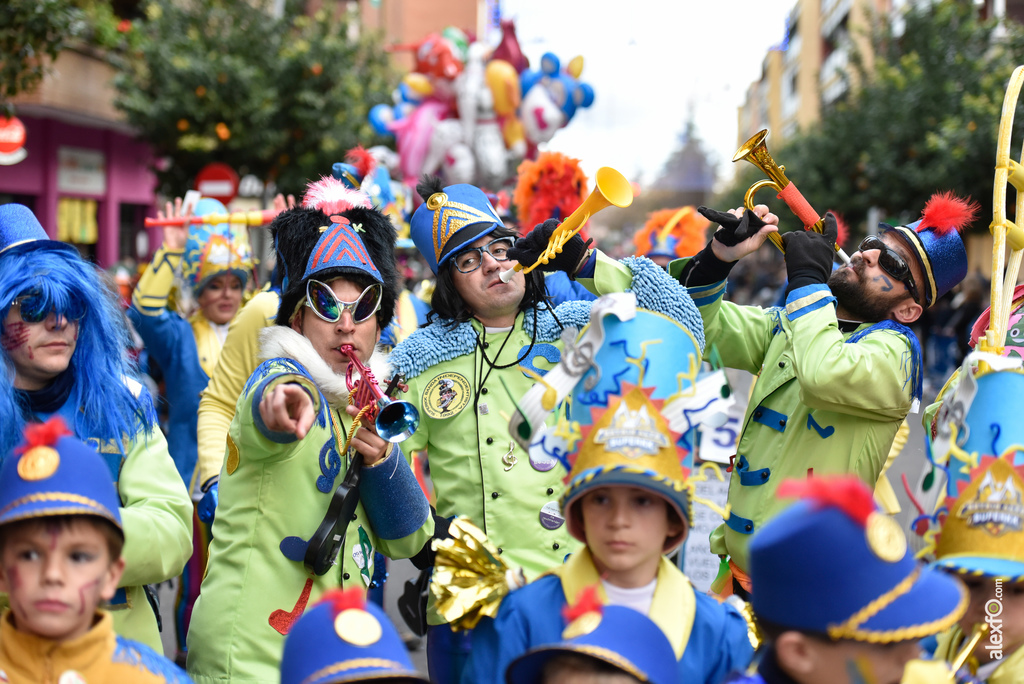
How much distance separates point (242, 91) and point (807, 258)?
1417 centimetres

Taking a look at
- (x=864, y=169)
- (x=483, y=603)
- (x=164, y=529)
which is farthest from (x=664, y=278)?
(x=864, y=169)

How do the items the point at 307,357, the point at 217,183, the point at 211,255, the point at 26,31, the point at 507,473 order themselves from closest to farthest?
the point at 307,357, the point at 507,473, the point at 211,255, the point at 26,31, the point at 217,183

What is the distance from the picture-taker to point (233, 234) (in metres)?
5.69

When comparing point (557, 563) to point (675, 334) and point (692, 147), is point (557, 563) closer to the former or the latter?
point (675, 334)

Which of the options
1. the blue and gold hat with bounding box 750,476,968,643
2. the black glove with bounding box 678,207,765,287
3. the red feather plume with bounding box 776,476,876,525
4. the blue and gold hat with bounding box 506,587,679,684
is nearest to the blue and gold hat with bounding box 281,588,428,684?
the blue and gold hat with bounding box 506,587,679,684

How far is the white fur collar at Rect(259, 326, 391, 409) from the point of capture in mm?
2814

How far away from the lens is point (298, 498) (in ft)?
8.84

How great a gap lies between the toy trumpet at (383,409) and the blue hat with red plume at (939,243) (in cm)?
183

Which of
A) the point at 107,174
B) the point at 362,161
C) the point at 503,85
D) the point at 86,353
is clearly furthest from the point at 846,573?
the point at 107,174

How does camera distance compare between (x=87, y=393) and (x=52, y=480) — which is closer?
(x=52, y=480)

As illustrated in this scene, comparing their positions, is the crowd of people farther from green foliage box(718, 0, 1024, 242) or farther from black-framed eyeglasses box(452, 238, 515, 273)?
green foliage box(718, 0, 1024, 242)

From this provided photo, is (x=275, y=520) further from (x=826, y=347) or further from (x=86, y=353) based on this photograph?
(x=826, y=347)

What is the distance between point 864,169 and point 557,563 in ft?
55.5

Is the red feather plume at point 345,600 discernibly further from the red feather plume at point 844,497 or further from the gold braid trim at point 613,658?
the red feather plume at point 844,497
